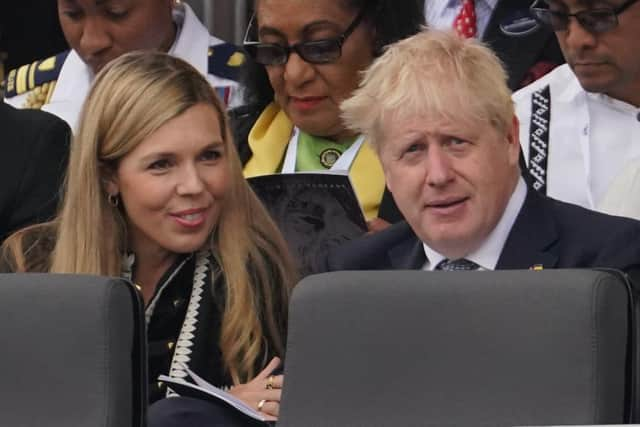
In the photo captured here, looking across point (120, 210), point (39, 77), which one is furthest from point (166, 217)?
point (39, 77)

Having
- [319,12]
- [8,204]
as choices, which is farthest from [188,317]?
[319,12]

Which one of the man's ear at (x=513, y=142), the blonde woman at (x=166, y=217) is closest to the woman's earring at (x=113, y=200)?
the blonde woman at (x=166, y=217)

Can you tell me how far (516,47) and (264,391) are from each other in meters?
1.62

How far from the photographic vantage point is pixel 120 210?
4309mm

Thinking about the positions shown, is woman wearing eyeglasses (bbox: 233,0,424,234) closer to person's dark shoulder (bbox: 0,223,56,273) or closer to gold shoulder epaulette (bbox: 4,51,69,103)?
person's dark shoulder (bbox: 0,223,56,273)

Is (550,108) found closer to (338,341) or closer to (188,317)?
(188,317)

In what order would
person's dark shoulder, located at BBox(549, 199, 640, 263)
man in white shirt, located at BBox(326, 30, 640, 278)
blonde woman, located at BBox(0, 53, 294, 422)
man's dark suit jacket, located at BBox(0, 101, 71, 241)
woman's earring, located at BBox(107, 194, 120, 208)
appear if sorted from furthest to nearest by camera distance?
man's dark suit jacket, located at BBox(0, 101, 71, 241) < woman's earring, located at BBox(107, 194, 120, 208) < blonde woman, located at BBox(0, 53, 294, 422) < man in white shirt, located at BBox(326, 30, 640, 278) < person's dark shoulder, located at BBox(549, 199, 640, 263)

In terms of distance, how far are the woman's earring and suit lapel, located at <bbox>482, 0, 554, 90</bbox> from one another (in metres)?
1.25

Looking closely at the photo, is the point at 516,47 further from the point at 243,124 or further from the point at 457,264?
the point at 457,264

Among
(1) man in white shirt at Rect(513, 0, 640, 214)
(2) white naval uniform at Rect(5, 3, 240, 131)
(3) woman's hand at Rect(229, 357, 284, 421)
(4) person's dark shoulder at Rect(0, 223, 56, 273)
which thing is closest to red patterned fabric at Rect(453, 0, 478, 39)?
(1) man in white shirt at Rect(513, 0, 640, 214)

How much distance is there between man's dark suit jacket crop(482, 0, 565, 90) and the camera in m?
4.95

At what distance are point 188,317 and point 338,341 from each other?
3.47 feet

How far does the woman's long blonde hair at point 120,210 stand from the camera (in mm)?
4121

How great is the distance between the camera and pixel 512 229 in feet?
12.5
